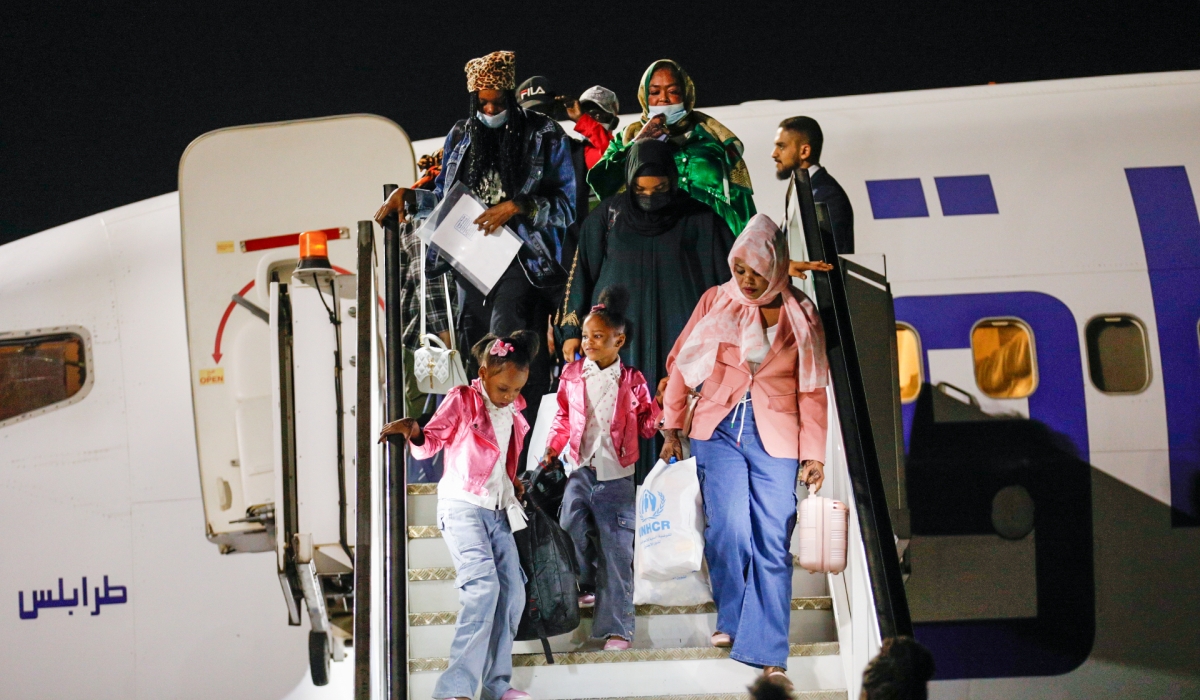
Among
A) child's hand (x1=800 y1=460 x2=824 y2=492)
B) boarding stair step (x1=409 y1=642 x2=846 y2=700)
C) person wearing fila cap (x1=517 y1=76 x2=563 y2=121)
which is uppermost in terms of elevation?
person wearing fila cap (x1=517 y1=76 x2=563 y2=121)

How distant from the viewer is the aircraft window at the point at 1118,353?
5754 mm

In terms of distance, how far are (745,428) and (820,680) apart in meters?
0.94

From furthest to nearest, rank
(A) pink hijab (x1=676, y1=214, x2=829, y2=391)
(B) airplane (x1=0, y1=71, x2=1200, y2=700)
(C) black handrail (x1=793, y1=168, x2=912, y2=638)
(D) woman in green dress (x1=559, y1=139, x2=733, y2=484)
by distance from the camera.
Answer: (B) airplane (x1=0, y1=71, x2=1200, y2=700)
(D) woman in green dress (x1=559, y1=139, x2=733, y2=484)
(A) pink hijab (x1=676, y1=214, x2=829, y2=391)
(C) black handrail (x1=793, y1=168, x2=912, y2=638)

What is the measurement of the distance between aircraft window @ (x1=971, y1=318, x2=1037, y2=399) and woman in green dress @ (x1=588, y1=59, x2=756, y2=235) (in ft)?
5.33

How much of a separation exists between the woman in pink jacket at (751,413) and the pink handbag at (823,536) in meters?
0.14

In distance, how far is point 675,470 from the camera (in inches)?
157

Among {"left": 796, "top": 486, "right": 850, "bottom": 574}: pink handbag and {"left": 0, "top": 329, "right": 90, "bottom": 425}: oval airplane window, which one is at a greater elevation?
{"left": 0, "top": 329, "right": 90, "bottom": 425}: oval airplane window

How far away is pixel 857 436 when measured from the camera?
12.5 ft

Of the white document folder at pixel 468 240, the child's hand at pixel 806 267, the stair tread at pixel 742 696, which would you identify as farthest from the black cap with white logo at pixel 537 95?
the stair tread at pixel 742 696

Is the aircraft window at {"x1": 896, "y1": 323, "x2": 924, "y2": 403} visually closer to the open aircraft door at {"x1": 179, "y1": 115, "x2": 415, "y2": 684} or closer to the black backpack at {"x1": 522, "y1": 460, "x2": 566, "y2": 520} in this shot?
the black backpack at {"x1": 522, "y1": 460, "x2": 566, "y2": 520}

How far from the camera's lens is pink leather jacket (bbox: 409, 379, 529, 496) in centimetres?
398

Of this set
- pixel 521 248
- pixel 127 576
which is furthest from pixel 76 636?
pixel 521 248

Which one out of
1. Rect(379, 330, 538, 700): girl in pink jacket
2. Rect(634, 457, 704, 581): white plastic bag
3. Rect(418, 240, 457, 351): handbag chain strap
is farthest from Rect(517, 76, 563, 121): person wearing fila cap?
Rect(634, 457, 704, 581): white plastic bag

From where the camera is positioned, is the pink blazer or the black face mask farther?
the black face mask
